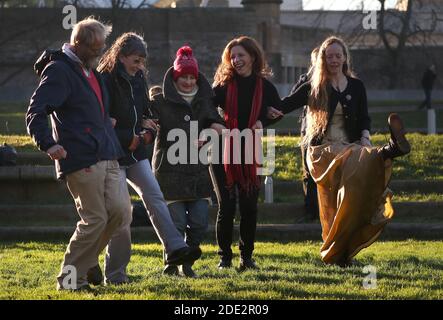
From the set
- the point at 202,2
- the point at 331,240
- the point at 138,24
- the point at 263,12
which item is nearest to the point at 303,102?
the point at 331,240

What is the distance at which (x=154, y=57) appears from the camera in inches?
2047

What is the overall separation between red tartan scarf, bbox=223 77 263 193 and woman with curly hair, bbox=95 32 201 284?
0.75 meters

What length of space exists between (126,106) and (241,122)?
111cm

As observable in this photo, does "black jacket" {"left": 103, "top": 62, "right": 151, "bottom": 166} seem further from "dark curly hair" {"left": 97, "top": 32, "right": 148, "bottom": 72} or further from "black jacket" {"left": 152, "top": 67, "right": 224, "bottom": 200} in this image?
"black jacket" {"left": 152, "top": 67, "right": 224, "bottom": 200}

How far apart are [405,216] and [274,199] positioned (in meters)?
1.90

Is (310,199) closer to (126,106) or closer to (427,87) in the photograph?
(126,106)

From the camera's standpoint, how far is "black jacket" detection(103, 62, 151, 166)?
8547 mm

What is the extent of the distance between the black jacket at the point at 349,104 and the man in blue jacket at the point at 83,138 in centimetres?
224

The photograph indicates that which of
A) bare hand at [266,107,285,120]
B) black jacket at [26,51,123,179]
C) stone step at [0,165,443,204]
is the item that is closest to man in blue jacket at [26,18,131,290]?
black jacket at [26,51,123,179]

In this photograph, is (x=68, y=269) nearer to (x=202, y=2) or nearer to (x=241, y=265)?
(x=241, y=265)

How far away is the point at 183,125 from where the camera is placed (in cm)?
911

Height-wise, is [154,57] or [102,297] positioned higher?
[154,57]

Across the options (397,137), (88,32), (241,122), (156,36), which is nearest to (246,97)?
(241,122)

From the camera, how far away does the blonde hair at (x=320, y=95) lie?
9.79m
